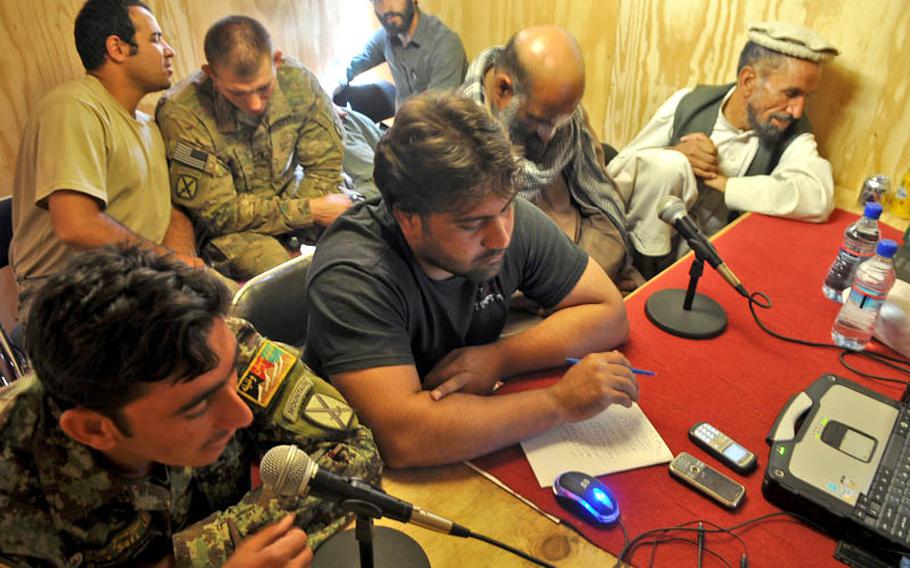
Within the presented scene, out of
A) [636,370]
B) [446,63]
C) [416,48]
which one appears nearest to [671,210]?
[636,370]

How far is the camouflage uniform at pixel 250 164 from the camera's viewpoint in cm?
212

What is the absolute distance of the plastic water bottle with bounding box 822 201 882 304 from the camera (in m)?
1.54

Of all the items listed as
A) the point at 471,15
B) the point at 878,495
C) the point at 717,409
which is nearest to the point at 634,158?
the point at 717,409

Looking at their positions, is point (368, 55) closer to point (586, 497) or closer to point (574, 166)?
point (574, 166)

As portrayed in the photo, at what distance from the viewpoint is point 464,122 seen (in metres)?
1.12

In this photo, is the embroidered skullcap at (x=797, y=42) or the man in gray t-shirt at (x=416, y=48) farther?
the man in gray t-shirt at (x=416, y=48)

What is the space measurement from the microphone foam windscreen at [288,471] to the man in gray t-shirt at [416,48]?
2.67 metres

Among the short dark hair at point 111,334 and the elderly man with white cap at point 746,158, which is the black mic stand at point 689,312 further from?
the short dark hair at point 111,334

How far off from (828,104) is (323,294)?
80.4 inches

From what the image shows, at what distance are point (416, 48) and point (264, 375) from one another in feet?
8.57

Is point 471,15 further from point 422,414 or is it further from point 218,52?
point 422,414

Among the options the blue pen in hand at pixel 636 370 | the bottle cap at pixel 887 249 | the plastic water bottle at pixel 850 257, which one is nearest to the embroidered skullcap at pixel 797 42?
the plastic water bottle at pixel 850 257

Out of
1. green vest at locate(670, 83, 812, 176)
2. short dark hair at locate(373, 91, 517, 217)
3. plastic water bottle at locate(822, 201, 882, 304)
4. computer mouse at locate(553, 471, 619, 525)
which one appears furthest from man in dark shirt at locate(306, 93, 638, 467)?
green vest at locate(670, 83, 812, 176)

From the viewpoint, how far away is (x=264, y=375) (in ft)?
3.23
